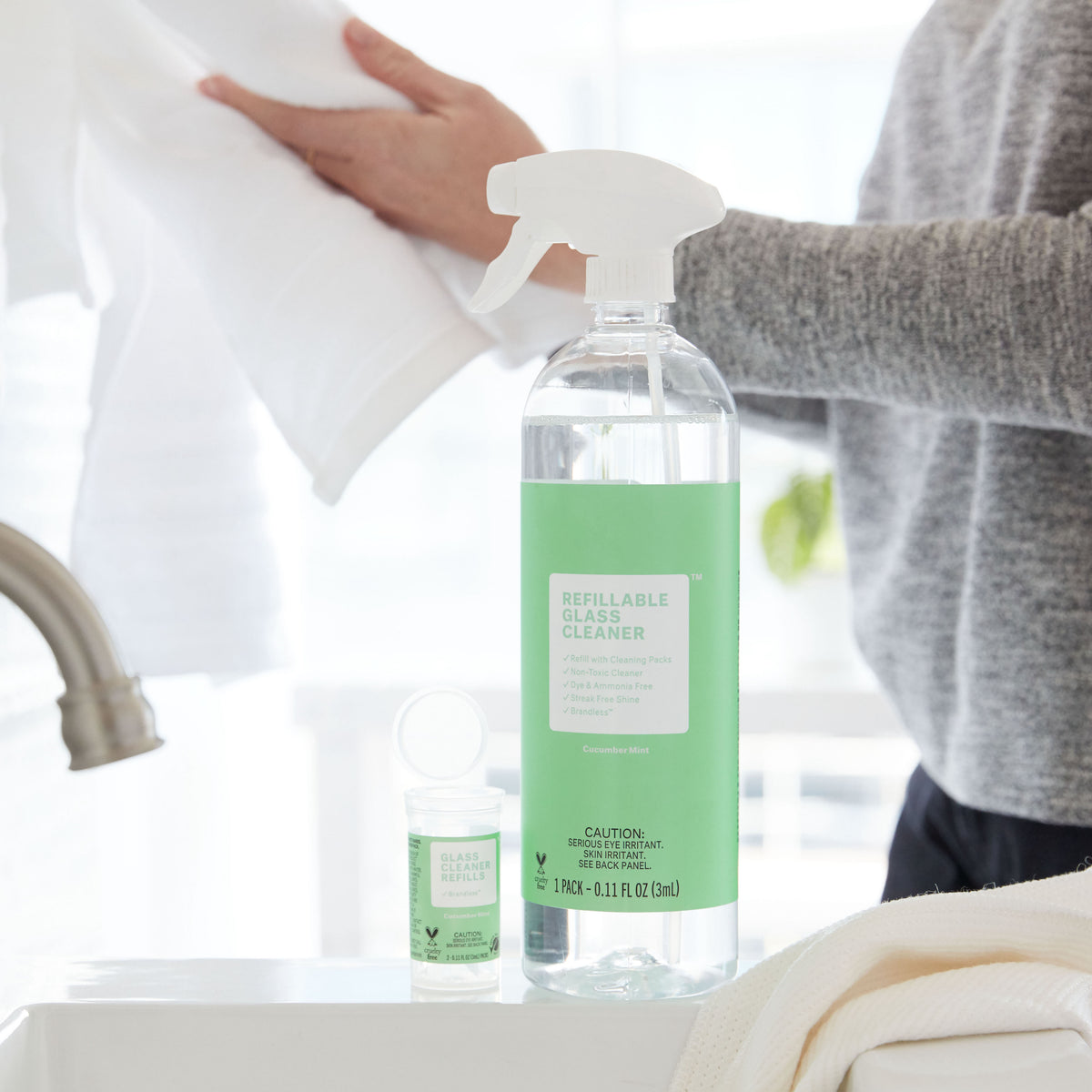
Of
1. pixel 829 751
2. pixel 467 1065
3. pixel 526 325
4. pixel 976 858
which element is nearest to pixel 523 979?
pixel 467 1065

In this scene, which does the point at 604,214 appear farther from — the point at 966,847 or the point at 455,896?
the point at 966,847

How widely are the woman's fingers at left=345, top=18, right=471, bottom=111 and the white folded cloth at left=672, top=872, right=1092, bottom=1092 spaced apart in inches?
16.4

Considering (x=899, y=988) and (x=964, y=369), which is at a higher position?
(x=964, y=369)

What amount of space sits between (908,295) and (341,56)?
0.29 meters

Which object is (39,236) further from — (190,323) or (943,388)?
(943,388)

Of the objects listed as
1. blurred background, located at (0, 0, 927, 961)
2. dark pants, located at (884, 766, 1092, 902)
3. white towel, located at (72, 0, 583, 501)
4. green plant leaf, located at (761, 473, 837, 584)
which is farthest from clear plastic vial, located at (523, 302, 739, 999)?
green plant leaf, located at (761, 473, 837, 584)

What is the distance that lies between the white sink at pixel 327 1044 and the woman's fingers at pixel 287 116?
14.7 inches

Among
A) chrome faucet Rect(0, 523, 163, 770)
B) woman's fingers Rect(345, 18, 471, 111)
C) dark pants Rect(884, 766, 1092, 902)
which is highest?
woman's fingers Rect(345, 18, 471, 111)

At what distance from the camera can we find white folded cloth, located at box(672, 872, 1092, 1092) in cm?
35

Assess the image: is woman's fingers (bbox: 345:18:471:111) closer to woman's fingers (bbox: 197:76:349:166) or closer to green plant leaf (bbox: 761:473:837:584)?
woman's fingers (bbox: 197:76:349:166)

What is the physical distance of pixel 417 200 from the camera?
557mm

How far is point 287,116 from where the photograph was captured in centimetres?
55

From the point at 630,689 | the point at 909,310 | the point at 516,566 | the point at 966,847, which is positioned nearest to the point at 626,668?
the point at 630,689

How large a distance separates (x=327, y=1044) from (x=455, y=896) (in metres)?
0.07
